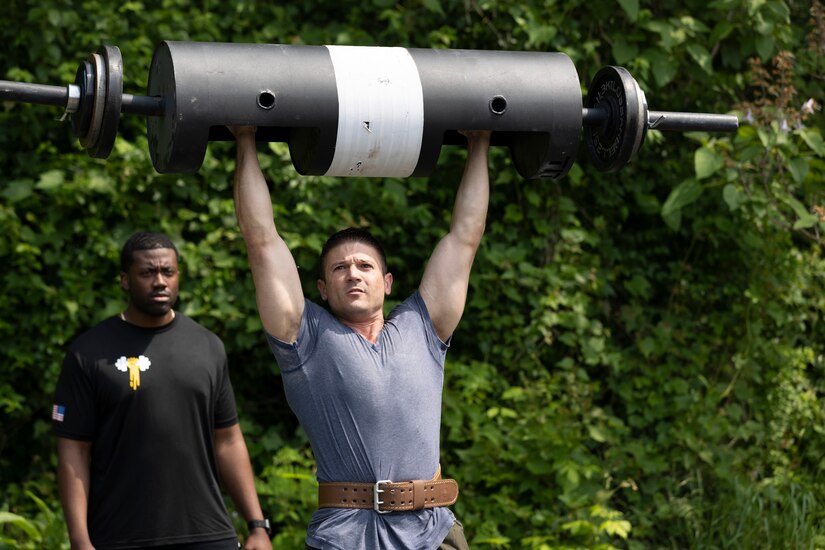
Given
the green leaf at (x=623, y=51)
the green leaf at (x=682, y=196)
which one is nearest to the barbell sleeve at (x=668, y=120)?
the green leaf at (x=682, y=196)

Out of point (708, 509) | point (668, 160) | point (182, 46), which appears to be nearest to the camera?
point (182, 46)

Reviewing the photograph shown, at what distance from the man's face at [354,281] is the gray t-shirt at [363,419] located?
3.1 inches

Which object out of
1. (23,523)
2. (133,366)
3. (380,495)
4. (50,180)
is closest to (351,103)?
(380,495)

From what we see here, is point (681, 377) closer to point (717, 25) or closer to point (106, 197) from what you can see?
point (717, 25)

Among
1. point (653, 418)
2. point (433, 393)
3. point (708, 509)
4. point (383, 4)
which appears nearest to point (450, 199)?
point (383, 4)

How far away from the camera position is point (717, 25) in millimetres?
6387

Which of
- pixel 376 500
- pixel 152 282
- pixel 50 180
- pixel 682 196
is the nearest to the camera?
pixel 376 500

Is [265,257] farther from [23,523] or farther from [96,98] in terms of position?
[23,523]

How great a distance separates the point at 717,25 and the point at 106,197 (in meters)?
3.18

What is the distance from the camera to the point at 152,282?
15.7 ft

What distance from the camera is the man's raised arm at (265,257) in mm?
3547

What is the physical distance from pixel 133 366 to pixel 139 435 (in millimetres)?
255

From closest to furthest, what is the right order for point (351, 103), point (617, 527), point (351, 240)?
point (351, 103)
point (351, 240)
point (617, 527)

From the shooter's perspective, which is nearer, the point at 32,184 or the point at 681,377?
the point at 32,184
